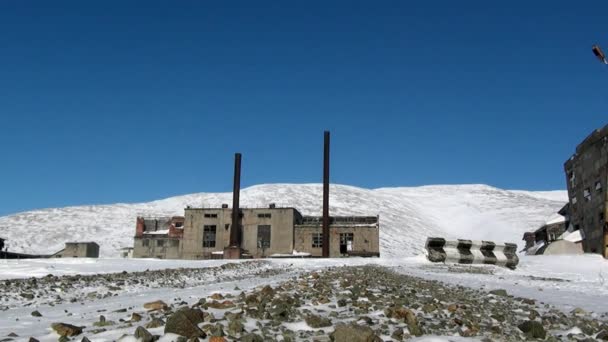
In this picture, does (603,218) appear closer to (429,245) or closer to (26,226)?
(429,245)

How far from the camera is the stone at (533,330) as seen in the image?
623cm

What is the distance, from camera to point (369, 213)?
13925cm

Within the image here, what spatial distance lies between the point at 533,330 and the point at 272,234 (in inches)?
2332

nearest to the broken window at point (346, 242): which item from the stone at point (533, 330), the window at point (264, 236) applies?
the window at point (264, 236)

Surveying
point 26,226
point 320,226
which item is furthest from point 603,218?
point 26,226

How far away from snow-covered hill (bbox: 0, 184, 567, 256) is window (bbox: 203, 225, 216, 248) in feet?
106

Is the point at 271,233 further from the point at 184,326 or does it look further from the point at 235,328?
the point at 184,326

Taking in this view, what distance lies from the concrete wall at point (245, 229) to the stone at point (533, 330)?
2255 inches

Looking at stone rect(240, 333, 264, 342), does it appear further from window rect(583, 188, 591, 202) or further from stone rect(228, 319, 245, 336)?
window rect(583, 188, 591, 202)

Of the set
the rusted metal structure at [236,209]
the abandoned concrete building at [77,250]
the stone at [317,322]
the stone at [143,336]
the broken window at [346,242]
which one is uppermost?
the rusted metal structure at [236,209]

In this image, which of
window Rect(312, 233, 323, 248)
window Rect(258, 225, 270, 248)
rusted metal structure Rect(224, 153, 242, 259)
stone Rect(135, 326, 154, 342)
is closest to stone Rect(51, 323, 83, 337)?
stone Rect(135, 326, 154, 342)

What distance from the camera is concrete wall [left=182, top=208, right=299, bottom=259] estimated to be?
6431 centimetres

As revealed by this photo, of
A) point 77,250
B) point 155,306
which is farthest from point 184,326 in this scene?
point 77,250

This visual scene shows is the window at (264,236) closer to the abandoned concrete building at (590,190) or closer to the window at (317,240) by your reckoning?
the window at (317,240)
